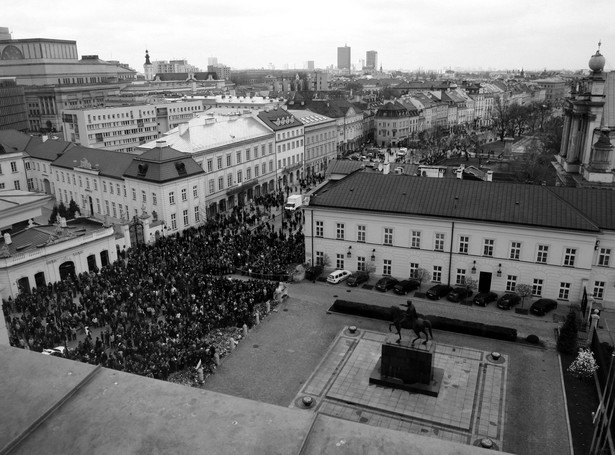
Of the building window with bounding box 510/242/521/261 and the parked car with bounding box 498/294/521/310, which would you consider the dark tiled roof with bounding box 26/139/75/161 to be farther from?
the parked car with bounding box 498/294/521/310

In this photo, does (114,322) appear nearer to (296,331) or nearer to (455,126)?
(296,331)

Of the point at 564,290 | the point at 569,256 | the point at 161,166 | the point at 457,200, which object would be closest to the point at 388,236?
the point at 457,200

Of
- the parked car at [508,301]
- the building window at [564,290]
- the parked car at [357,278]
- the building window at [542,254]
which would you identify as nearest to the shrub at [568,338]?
the parked car at [508,301]

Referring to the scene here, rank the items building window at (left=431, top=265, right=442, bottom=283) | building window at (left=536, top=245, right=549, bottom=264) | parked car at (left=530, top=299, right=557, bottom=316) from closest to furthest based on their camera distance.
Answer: parked car at (left=530, top=299, right=557, bottom=316) → building window at (left=536, top=245, right=549, bottom=264) → building window at (left=431, top=265, right=442, bottom=283)

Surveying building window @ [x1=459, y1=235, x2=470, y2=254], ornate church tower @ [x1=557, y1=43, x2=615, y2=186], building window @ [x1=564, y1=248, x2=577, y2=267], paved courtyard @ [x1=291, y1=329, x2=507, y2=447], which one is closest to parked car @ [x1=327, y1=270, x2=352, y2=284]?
building window @ [x1=459, y1=235, x2=470, y2=254]

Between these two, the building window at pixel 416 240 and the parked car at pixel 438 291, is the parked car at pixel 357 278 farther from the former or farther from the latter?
the parked car at pixel 438 291

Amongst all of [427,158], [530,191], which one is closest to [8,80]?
[427,158]
